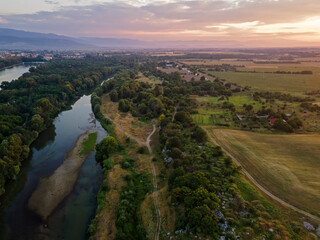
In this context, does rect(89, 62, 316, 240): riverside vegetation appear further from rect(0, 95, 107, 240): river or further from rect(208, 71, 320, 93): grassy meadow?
rect(208, 71, 320, 93): grassy meadow

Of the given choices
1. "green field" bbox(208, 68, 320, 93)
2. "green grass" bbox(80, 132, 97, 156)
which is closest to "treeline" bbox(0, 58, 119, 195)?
"green grass" bbox(80, 132, 97, 156)

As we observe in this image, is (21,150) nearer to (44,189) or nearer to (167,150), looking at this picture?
(44,189)

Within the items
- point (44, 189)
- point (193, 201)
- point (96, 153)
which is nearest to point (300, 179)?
point (193, 201)

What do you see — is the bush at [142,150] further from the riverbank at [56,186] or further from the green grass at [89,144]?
the green grass at [89,144]

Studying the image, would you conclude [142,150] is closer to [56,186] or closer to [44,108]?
[56,186]

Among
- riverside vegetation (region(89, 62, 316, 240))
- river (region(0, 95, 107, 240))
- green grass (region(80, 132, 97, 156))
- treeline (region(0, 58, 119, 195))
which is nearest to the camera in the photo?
riverside vegetation (region(89, 62, 316, 240))
